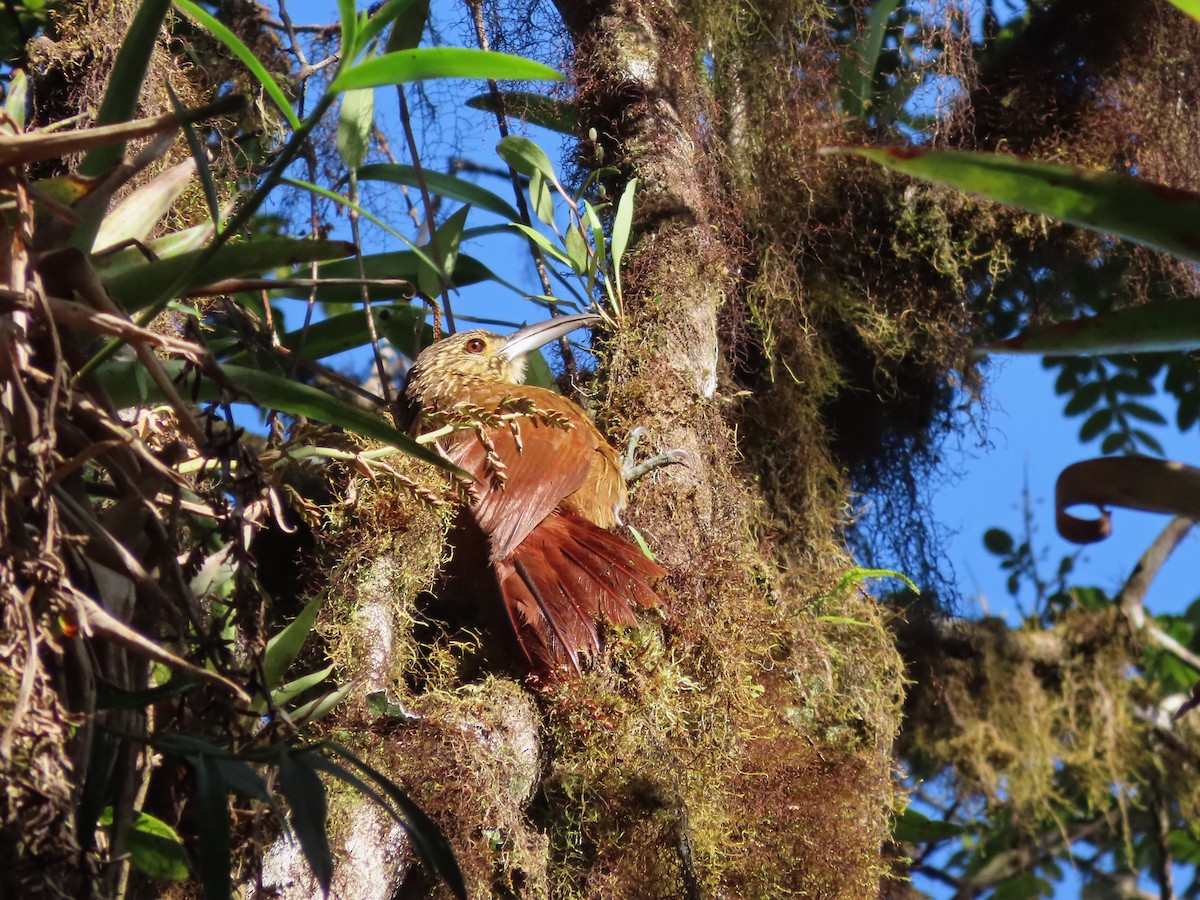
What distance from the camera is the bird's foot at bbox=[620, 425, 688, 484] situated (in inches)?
105

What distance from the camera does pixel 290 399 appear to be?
53.1 inches

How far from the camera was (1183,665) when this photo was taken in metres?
4.71

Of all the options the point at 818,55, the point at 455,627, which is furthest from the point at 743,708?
the point at 818,55

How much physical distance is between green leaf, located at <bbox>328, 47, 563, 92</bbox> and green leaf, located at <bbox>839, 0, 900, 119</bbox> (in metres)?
2.44

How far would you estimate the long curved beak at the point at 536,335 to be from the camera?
10.5 feet

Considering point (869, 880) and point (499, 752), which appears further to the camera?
point (869, 880)

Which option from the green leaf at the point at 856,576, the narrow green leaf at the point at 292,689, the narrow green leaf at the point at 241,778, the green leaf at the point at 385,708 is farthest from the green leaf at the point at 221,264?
the green leaf at the point at 856,576

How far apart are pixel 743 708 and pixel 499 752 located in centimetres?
54

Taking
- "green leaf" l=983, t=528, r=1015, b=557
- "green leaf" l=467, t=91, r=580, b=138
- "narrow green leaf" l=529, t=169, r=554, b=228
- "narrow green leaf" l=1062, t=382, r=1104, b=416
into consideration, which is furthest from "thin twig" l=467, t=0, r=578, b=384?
"green leaf" l=983, t=528, r=1015, b=557

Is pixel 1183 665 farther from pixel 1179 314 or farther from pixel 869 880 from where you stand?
pixel 1179 314

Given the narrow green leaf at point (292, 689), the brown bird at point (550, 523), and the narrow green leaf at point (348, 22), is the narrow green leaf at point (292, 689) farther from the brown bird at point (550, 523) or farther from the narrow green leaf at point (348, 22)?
the narrow green leaf at point (348, 22)

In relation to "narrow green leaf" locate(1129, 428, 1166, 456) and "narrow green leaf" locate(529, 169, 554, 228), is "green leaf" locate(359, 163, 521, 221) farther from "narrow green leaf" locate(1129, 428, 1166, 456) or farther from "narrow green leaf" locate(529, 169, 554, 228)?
"narrow green leaf" locate(1129, 428, 1166, 456)

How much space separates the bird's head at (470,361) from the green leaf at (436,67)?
6.23 ft

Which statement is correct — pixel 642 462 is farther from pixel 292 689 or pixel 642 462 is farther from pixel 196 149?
pixel 196 149
